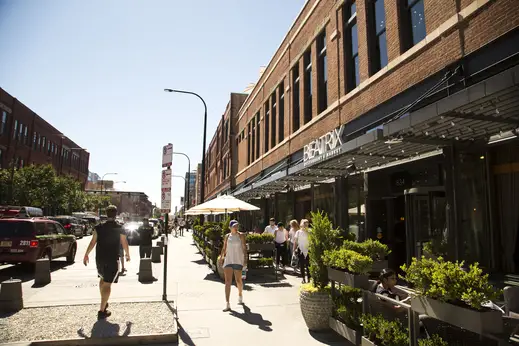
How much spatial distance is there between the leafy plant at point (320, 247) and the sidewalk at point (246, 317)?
883 millimetres

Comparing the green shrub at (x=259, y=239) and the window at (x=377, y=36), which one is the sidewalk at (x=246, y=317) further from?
the window at (x=377, y=36)

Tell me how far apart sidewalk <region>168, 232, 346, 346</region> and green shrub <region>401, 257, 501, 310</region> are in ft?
7.74

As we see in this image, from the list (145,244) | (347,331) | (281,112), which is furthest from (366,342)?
(281,112)

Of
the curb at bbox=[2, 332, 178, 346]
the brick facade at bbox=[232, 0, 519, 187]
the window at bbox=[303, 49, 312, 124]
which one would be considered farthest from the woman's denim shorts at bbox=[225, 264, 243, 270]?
the window at bbox=[303, 49, 312, 124]

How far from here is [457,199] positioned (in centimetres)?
834

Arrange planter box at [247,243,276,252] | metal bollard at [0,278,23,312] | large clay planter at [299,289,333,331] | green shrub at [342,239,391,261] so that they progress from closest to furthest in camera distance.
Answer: large clay planter at [299,289,333,331]
metal bollard at [0,278,23,312]
green shrub at [342,239,391,261]
planter box at [247,243,276,252]

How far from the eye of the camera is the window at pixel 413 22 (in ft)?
32.2

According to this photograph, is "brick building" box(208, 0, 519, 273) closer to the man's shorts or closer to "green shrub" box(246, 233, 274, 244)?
"green shrub" box(246, 233, 274, 244)

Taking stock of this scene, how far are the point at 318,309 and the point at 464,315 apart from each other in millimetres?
3040

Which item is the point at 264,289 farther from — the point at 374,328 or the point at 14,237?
the point at 14,237

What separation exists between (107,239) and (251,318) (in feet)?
9.99

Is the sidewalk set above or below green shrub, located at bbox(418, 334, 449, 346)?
below

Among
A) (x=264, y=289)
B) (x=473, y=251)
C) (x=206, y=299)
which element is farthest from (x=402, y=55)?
(x=206, y=299)

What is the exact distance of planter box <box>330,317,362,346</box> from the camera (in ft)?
16.9
